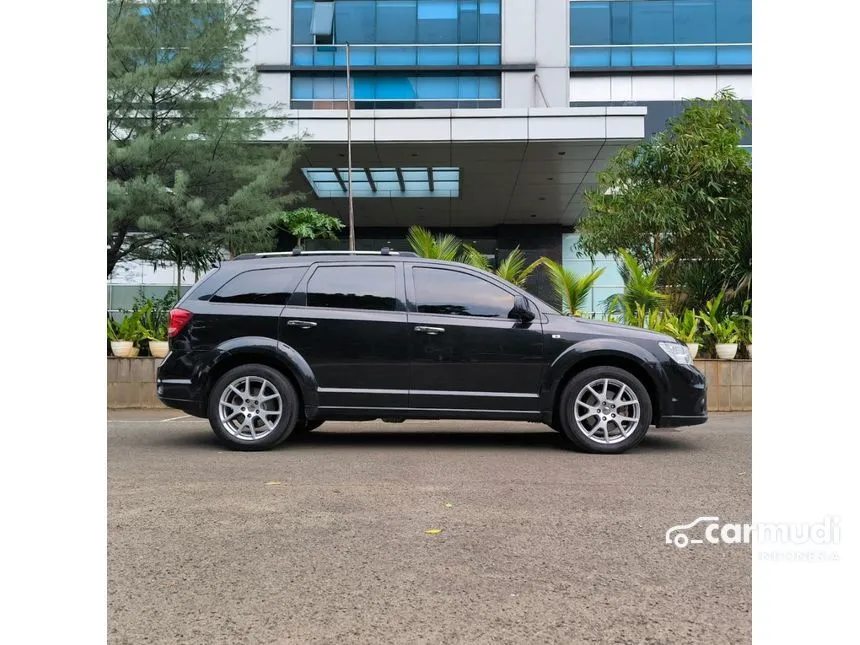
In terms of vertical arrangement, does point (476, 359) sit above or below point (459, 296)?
below

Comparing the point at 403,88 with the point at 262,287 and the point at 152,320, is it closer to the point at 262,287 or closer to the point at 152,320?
the point at 152,320

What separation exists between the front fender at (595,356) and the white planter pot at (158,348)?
6998 mm

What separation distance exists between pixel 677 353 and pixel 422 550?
4067mm

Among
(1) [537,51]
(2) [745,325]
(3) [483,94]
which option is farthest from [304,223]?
(2) [745,325]

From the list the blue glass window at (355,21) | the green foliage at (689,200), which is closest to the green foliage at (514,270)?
the green foliage at (689,200)

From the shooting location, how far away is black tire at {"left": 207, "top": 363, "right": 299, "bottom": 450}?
691 centimetres

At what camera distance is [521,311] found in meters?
6.98

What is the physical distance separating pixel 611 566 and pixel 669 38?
36.6 m

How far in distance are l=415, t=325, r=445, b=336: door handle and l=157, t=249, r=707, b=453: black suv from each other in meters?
0.02

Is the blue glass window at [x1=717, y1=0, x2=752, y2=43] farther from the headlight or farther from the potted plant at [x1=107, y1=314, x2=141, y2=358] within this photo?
the headlight

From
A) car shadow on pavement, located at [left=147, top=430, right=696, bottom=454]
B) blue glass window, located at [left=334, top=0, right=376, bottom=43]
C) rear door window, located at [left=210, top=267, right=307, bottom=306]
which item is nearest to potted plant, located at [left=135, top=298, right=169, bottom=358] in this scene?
car shadow on pavement, located at [left=147, top=430, right=696, bottom=454]

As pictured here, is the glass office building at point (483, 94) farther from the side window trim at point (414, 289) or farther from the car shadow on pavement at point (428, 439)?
the side window trim at point (414, 289)

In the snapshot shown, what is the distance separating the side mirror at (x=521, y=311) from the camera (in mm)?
6980

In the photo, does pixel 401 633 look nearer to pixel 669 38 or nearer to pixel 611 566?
pixel 611 566
